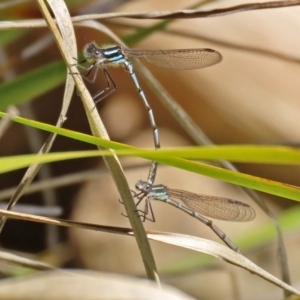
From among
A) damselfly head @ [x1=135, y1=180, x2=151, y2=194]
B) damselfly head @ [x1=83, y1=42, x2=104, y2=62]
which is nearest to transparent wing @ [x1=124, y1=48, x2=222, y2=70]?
damselfly head @ [x1=83, y1=42, x2=104, y2=62]

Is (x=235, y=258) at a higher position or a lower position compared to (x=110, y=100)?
lower

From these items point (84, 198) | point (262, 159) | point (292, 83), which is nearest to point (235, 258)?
point (262, 159)

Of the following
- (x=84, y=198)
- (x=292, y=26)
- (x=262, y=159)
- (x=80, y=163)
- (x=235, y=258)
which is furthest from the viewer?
(x=80, y=163)

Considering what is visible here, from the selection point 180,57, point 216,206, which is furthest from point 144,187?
point 180,57

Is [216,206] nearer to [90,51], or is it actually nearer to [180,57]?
[180,57]

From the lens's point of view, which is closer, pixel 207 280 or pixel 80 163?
pixel 207 280

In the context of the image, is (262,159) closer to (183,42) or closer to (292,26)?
(292,26)

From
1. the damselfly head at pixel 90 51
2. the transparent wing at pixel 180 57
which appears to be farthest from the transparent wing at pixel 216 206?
the damselfly head at pixel 90 51
